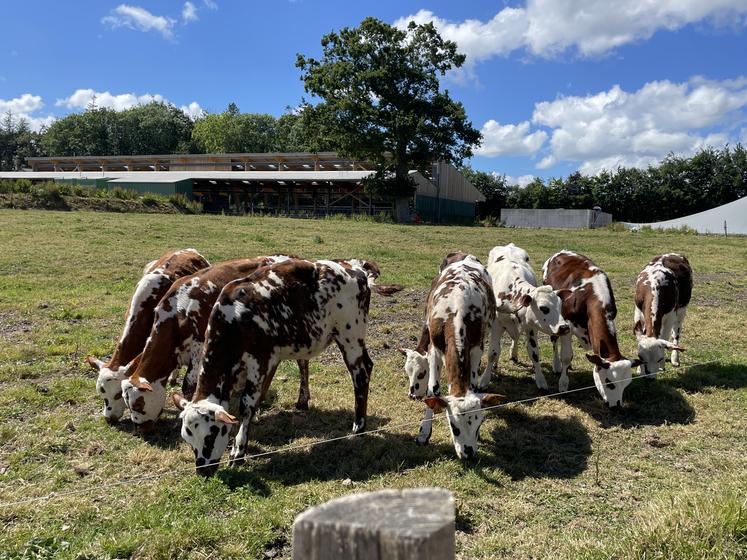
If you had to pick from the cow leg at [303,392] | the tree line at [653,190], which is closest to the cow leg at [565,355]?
the cow leg at [303,392]

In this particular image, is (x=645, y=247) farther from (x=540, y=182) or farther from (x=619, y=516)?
(x=540, y=182)

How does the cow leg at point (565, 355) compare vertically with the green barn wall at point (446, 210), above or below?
below

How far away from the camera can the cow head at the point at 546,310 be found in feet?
23.3

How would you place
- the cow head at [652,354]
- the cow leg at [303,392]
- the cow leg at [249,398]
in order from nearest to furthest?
1. the cow leg at [249,398]
2. the cow leg at [303,392]
3. the cow head at [652,354]

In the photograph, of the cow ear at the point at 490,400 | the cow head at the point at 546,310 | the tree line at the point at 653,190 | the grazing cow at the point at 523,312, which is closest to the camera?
the cow ear at the point at 490,400

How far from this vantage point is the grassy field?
3.65m

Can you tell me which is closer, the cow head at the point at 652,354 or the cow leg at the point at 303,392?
the cow leg at the point at 303,392

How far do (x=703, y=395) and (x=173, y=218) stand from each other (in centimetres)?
2546

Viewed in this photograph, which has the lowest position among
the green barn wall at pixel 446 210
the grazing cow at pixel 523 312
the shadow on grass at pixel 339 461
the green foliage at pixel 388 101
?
Result: the shadow on grass at pixel 339 461

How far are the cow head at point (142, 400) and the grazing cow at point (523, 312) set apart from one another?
4261mm

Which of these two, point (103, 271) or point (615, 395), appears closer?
point (615, 395)

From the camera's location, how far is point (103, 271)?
13.9 m

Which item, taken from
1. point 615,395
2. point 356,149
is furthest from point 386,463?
point 356,149

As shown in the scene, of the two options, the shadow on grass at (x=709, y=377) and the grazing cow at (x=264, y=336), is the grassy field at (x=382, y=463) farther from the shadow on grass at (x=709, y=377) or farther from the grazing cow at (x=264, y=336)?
the grazing cow at (x=264, y=336)
